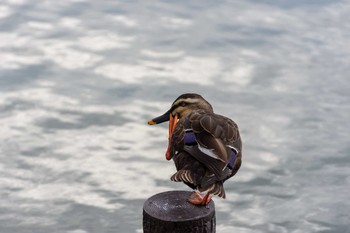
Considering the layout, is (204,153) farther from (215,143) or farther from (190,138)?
(190,138)

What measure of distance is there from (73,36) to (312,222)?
696 centimetres

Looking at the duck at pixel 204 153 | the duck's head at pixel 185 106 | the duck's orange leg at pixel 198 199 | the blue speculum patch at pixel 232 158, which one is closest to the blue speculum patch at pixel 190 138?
the duck at pixel 204 153

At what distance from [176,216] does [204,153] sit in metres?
0.72

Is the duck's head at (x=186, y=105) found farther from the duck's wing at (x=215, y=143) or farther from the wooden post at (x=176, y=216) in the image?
the wooden post at (x=176, y=216)

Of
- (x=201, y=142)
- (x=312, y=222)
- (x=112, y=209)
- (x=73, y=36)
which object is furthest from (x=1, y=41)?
(x=201, y=142)

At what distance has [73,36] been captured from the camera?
18.0 m

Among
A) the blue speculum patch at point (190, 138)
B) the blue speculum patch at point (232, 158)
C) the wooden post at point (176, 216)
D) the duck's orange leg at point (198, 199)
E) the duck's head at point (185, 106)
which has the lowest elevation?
the wooden post at point (176, 216)

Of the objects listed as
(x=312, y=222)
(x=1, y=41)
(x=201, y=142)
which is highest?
(x=1, y=41)

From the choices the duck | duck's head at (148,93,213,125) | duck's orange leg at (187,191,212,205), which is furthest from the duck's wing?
duck's head at (148,93,213,125)

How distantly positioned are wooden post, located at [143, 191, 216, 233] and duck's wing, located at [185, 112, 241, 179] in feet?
1.18

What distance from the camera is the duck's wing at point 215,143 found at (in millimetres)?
7738

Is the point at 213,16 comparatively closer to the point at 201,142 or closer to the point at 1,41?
the point at 1,41

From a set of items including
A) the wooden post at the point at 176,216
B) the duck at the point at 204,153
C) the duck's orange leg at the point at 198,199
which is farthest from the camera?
the duck at the point at 204,153

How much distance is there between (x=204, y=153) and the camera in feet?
25.6
